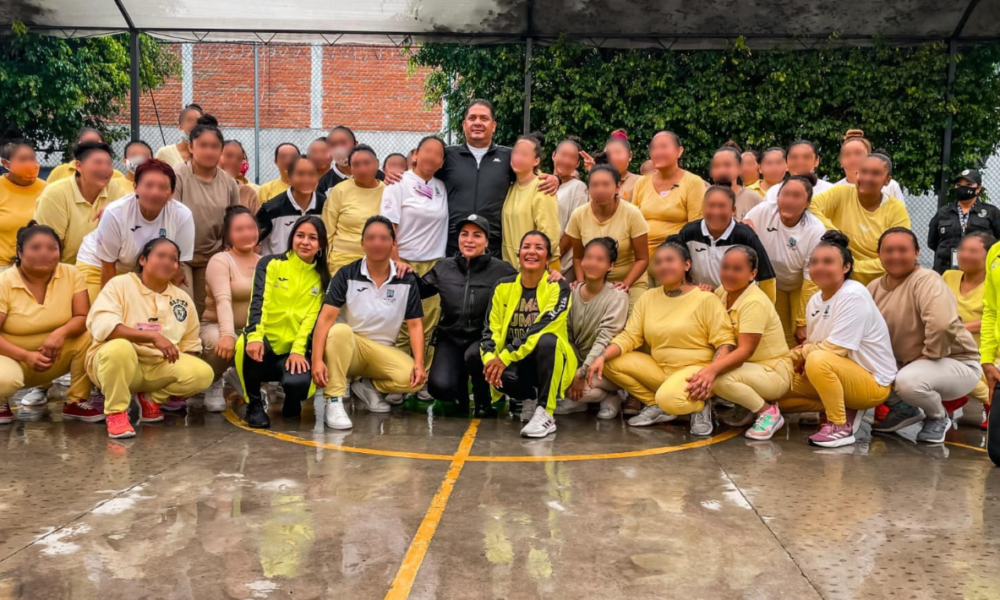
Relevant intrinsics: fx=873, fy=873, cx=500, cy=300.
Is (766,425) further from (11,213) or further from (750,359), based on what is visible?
(11,213)

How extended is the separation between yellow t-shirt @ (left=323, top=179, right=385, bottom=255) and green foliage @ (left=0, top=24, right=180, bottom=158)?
5858 millimetres

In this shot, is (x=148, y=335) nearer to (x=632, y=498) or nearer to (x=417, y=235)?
(x=417, y=235)

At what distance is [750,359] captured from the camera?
19.8 feet

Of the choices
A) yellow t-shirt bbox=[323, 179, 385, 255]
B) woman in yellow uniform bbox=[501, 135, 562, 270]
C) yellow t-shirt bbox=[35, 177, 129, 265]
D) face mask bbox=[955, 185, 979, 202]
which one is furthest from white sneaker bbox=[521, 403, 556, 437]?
face mask bbox=[955, 185, 979, 202]

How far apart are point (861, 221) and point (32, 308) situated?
5964mm

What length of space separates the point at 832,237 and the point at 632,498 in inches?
102

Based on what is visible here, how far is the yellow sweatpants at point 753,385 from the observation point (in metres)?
5.84

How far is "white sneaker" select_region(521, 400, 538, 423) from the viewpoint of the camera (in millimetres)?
6223

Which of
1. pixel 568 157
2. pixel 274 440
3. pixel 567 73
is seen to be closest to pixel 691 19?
pixel 567 73

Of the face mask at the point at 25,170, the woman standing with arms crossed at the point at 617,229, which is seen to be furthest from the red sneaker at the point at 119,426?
the woman standing with arms crossed at the point at 617,229

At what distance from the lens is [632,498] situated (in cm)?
439

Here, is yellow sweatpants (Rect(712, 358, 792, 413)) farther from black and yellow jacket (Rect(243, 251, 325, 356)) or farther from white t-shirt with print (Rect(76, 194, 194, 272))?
white t-shirt with print (Rect(76, 194, 194, 272))

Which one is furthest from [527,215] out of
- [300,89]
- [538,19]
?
[300,89]

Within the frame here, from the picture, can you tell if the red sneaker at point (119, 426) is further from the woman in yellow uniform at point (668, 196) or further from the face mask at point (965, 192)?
the face mask at point (965, 192)
